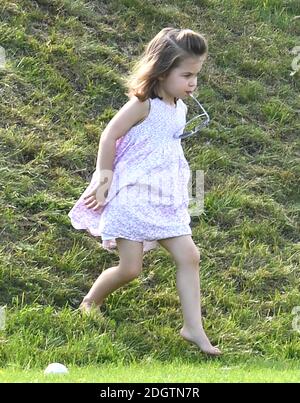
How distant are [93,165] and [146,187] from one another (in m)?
1.69

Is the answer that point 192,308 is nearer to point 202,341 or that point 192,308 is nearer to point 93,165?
point 202,341

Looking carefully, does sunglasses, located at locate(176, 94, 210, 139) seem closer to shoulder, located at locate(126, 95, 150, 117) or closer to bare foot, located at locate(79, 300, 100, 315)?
shoulder, located at locate(126, 95, 150, 117)

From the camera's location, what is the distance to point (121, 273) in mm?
6109

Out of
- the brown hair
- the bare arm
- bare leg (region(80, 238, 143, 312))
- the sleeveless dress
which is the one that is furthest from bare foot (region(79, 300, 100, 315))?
the brown hair

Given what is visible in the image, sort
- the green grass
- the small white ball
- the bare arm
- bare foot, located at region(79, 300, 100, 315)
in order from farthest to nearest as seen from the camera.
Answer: bare foot, located at region(79, 300, 100, 315)
the bare arm
the small white ball
the green grass

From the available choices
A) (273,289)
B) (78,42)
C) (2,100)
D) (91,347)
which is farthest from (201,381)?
(78,42)

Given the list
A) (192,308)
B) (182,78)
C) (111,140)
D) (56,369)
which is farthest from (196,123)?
(56,369)

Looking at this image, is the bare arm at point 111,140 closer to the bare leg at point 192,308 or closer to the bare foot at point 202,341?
the bare leg at point 192,308

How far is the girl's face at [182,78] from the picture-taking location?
19.7 ft

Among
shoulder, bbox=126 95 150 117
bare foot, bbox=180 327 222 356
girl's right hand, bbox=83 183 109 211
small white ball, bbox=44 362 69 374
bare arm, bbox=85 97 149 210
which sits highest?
shoulder, bbox=126 95 150 117

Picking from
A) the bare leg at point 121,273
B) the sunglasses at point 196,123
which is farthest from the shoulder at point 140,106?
the bare leg at point 121,273

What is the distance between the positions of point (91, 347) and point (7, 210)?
1.36m

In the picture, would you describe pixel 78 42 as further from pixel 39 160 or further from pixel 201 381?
pixel 201 381

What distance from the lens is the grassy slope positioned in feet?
21.0
